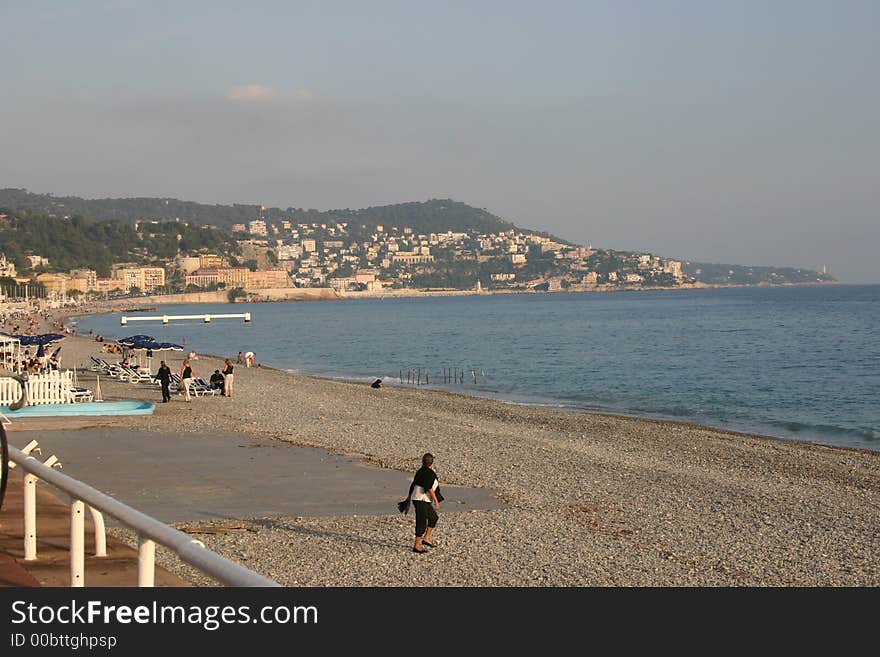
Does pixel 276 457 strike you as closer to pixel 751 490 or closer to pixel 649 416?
pixel 751 490

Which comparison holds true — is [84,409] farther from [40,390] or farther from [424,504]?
[424,504]

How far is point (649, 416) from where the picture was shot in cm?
3167

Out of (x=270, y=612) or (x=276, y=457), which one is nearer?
(x=270, y=612)

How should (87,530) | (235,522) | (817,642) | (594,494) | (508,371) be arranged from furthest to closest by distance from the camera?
1. (508,371)
2. (594,494)
3. (235,522)
4. (87,530)
5. (817,642)

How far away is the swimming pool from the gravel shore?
638 mm

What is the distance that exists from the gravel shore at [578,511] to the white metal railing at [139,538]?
1.74 m

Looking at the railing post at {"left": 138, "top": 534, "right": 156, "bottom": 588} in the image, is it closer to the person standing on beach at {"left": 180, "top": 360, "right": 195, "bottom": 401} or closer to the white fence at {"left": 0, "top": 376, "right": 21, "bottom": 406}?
the white fence at {"left": 0, "top": 376, "right": 21, "bottom": 406}

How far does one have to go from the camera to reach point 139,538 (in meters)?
4.45

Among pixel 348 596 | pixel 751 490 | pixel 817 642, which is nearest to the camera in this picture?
A: pixel 348 596

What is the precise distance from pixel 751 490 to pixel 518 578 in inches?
301

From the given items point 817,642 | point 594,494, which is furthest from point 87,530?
point 594,494

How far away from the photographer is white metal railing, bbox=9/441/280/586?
136 inches

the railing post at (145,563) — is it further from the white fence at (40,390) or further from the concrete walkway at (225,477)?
the white fence at (40,390)

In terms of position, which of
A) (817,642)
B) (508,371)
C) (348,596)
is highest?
(348,596)
